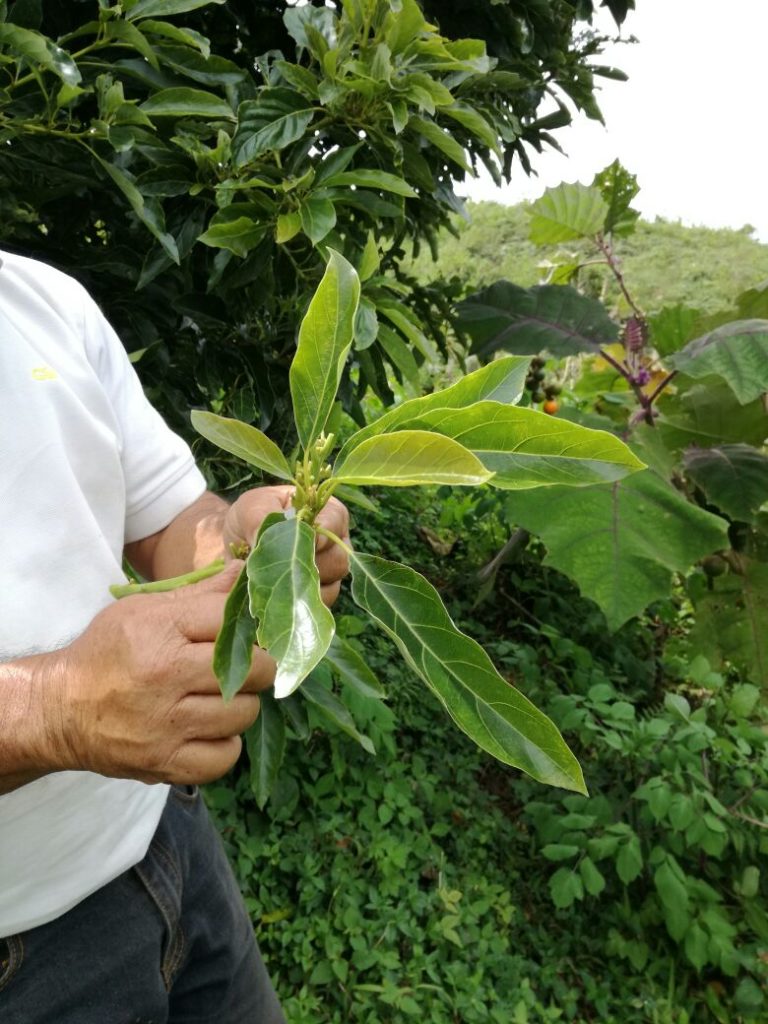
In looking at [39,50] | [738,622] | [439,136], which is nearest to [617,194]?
[439,136]

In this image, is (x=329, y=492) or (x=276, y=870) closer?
(x=329, y=492)

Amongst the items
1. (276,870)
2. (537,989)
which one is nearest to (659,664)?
(537,989)

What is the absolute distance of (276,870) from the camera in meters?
2.13

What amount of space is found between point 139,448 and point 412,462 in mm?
809

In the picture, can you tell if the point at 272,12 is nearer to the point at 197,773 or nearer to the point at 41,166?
the point at 41,166

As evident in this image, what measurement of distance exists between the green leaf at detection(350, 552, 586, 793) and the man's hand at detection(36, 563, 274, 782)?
18cm

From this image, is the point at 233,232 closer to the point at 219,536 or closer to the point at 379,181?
the point at 379,181

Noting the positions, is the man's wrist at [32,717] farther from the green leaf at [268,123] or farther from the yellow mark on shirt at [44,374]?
the green leaf at [268,123]

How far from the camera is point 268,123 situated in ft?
4.30

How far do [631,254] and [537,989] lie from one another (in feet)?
30.9

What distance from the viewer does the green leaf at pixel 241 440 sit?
0.63 meters

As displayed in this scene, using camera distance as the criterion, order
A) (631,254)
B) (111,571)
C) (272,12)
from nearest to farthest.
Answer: (111,571) → (272,12) → (631,254)

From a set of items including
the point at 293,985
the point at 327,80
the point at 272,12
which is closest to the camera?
the point at 327,80

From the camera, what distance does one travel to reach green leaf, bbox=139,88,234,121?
1238 mm
